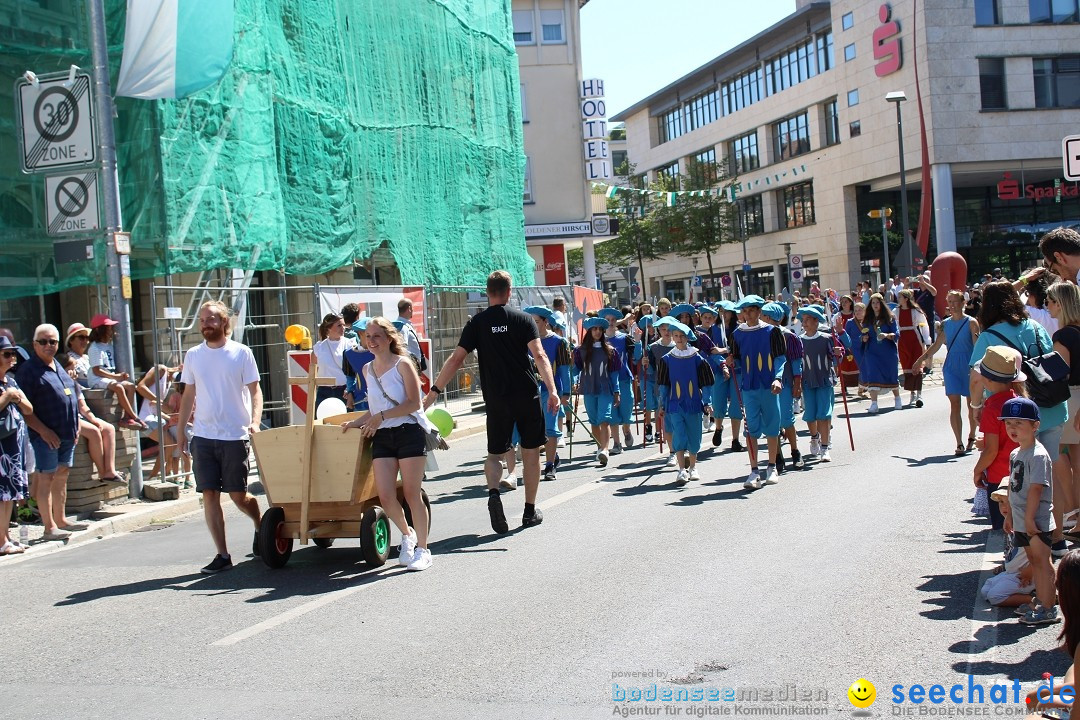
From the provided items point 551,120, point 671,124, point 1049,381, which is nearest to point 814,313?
point 1049,381

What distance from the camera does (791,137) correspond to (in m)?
60.4

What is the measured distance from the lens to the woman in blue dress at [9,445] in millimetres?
9508

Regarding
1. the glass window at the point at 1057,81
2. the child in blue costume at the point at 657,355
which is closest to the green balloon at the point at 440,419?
the child in blue costume at the point at 657,355

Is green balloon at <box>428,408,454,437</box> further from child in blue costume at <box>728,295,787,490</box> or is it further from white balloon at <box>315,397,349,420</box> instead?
child in blue costume at <box>728,295,787,490</box>

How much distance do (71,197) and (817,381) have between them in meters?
8.54

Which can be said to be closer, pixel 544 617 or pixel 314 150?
pixel 544 617

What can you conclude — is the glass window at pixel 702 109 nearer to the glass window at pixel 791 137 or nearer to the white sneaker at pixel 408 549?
the glass window at pixel 791 137

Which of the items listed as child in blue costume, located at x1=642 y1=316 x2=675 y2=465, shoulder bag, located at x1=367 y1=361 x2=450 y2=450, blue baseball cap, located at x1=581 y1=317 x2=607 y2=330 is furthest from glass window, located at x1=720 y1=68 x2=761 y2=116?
shoulder bag, located at x1=367 y1=361 x2=450 y2=450

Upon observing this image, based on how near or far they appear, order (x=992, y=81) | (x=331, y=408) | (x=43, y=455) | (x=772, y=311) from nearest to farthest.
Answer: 1. (x=331, y=408)
2. (x=43, y=455)
3. (x=772, y=311)
4. (x=992, y=81)

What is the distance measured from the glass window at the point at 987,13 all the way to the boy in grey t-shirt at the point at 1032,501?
47.2 metres

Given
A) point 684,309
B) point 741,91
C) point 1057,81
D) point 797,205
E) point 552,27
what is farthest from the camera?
point 741,91

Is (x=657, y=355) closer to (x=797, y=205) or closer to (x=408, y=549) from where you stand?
(x=408, y=549)

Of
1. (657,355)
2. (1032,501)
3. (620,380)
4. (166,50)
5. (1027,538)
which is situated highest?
(166,50)

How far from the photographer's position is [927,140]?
48.2 m
